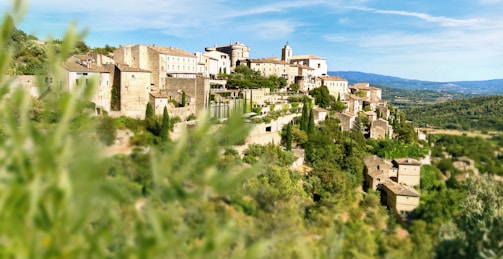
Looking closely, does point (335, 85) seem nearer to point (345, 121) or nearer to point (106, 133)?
point (345, 121)

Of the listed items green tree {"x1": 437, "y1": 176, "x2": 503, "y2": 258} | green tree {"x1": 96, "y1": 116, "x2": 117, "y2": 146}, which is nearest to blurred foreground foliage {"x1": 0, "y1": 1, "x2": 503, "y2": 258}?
green tree {"x1": 96, "y1": 116, "x2": 117, "y2": 146}

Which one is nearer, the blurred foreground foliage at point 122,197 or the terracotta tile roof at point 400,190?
the blurred foreground foliage at point 122,197

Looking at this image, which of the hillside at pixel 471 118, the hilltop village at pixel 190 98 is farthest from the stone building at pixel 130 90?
the hillside at pixel 471 118

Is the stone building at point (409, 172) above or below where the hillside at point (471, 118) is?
below

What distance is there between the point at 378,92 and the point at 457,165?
4940 centimetres

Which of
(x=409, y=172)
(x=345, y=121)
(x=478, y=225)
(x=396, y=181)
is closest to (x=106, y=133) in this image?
(x=478, y=225)

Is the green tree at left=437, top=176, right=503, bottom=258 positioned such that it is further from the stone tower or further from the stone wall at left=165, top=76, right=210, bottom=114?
the stone tower

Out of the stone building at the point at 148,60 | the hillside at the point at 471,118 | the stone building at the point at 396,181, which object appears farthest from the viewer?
the stone building at the point at 148,60

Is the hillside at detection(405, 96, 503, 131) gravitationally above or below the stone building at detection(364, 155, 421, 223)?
above

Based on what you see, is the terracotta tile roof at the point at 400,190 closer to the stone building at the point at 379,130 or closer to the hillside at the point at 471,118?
the hillside at the point at 471,118

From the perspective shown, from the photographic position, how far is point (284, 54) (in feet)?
225

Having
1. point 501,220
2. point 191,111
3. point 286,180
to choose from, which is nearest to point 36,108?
point 286,180

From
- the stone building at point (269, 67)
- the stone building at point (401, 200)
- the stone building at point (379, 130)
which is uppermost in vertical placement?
the stone building at point (269, 67)

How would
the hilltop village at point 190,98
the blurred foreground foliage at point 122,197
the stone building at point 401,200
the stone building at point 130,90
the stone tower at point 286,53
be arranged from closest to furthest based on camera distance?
the blurred foreground foliage at point 122,197, the stone building at point 401,200, the hilltop village at point 190,98, the stone building at point 130,90, the stone tower at point 286,53
